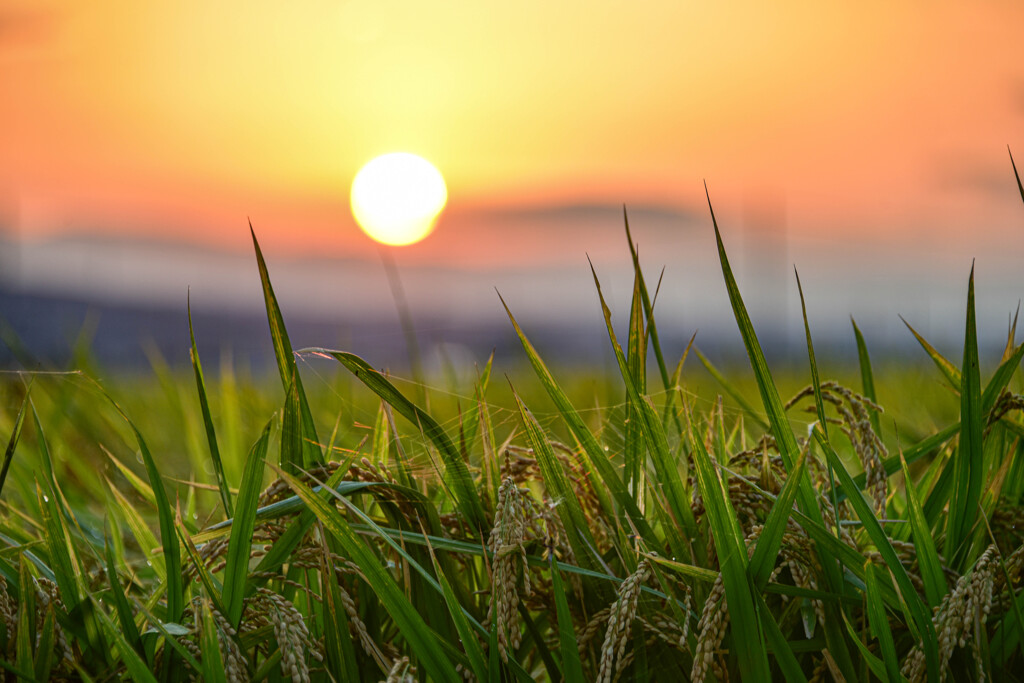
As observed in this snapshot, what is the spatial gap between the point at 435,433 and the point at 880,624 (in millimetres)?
493

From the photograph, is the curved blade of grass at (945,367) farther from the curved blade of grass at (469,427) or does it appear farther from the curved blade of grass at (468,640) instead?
the curved blade of grass at (468,640)

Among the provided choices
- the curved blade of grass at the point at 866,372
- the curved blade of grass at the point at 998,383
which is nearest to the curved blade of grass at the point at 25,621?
the curved blade of grass at the point at 998,383

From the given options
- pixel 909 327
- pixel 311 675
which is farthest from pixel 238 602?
pixel 909 327

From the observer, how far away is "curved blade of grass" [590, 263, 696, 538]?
2.87ft

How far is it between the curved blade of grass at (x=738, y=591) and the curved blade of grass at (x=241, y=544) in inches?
18.2

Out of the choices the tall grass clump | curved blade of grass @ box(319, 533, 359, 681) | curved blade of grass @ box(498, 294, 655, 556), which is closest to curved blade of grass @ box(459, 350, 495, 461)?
the tall grass clump

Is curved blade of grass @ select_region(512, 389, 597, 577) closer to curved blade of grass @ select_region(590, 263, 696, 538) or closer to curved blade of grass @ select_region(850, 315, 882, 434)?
curved blade of grass @ select_region(590, 263, 696, 538)

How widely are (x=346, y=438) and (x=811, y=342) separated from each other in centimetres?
104

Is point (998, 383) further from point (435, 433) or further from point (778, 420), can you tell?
point (435, 433)

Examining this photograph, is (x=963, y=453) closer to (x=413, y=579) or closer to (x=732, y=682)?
(x=732, y=682)

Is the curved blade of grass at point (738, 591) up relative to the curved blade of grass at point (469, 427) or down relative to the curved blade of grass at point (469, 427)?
down

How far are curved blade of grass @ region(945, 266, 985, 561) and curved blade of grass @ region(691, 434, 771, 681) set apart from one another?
309 millimetres

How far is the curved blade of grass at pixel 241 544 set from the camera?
85 cm

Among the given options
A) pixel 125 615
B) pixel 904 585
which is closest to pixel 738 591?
pixel 904 585
